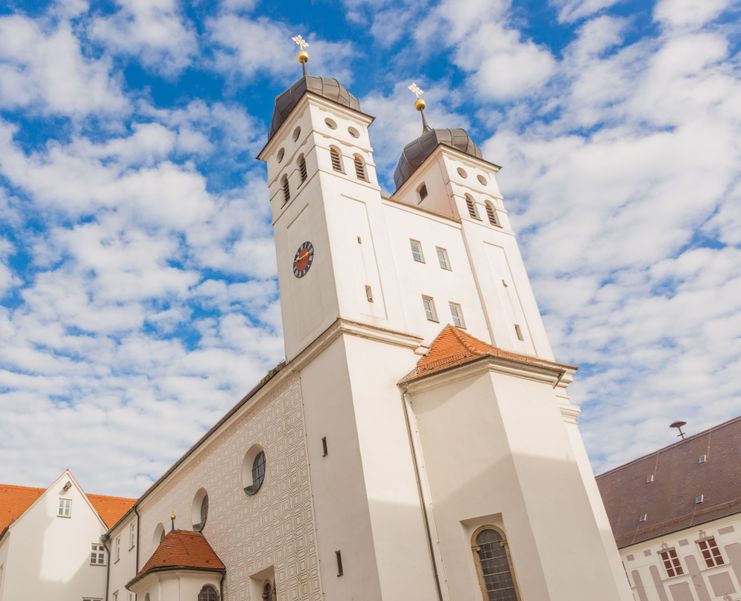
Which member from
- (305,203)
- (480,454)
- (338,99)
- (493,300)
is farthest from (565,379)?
(338,99)

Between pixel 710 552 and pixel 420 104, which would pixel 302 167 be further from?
pixel 710 552

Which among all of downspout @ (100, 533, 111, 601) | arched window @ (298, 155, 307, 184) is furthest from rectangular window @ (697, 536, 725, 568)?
downspout @ (100, 533, 111, 601)

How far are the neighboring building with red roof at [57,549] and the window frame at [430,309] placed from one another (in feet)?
66.8

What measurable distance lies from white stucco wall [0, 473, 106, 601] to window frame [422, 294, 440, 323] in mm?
20389

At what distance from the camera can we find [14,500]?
114ft

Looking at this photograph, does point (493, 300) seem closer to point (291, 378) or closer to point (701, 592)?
point (291, 378)

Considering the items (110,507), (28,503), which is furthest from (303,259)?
(28,503)

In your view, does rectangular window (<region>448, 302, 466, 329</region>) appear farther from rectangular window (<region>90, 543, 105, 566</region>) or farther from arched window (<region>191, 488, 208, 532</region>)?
rectangular window (<region>90, 543, 105, 566</region>)

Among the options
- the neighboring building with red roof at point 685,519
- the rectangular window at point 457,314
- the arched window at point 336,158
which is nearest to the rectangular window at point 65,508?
the arched window at point 336,158

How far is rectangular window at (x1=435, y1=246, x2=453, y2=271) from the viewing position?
69.2 ft

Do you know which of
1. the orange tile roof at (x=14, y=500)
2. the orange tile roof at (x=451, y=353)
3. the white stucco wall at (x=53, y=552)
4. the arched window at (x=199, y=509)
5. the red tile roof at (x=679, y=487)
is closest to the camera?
the orange tile roof at (x=451, y=353)

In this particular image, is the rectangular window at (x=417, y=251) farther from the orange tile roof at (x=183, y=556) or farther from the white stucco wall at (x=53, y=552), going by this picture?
the white stucco wall at (x=53, y=552)

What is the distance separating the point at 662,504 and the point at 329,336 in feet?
79.6

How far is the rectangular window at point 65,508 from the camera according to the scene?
1213 inches
